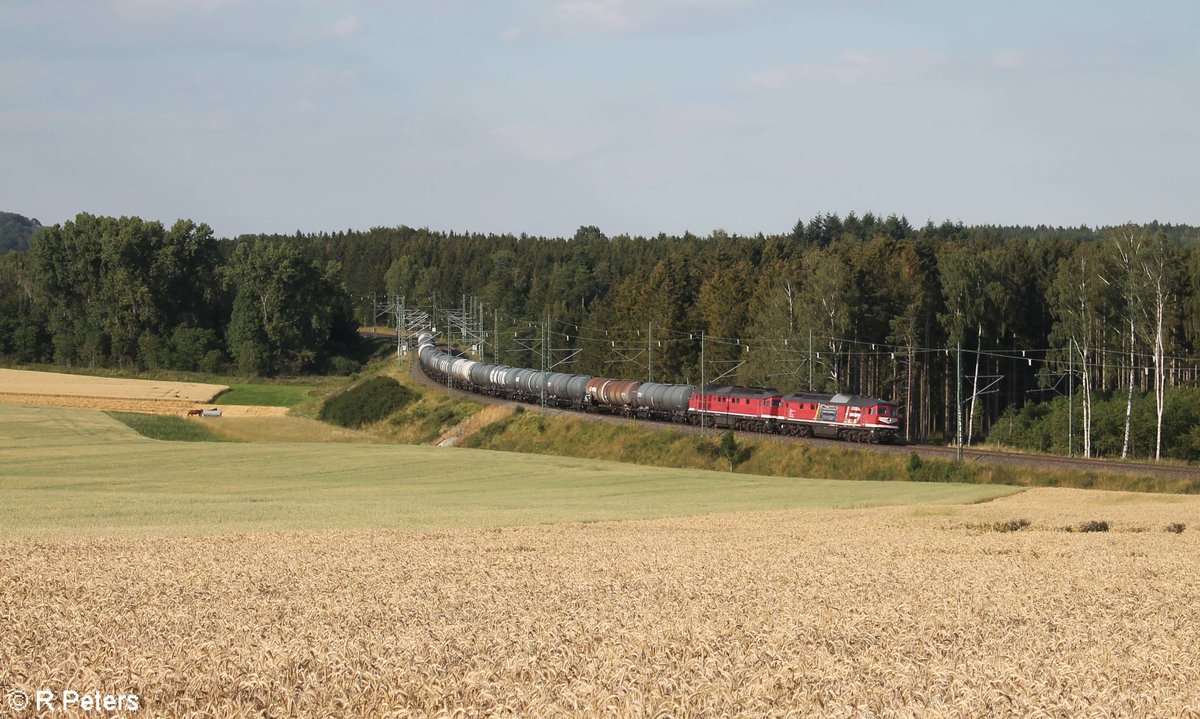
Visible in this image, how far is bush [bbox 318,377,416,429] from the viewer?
107 metres

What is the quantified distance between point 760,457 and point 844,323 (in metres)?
24.1

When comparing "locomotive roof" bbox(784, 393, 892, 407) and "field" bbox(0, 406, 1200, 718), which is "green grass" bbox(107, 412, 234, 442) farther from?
"field" bbox(0, 406, 1200, 718)

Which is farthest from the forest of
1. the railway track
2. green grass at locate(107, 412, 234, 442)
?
green grass at locate(107, 412, 234, 442)

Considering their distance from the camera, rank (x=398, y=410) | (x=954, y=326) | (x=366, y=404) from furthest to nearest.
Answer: (x=366, y=404) < (x=398, y=410) < (x=954, y=326)

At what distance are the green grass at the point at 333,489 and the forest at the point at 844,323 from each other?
16.0 metres

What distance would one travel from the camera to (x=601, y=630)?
43.5 ft

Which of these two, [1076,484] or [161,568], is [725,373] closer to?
[1076,484]

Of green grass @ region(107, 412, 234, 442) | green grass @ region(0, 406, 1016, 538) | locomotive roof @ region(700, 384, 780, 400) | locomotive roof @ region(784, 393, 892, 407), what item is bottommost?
green grass @ region(0, 406, 1016, 538)

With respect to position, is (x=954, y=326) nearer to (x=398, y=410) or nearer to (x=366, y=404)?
(x=398, y=410)

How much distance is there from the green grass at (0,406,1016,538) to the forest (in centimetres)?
1600

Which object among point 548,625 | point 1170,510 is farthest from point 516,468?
point 548,625

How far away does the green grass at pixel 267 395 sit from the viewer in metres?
120

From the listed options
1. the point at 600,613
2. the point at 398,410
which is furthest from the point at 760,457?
the point at 600,613

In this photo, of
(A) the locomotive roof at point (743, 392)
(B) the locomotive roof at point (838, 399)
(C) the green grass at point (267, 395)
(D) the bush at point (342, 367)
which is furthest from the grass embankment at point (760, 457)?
(D) the bush at point (342, 367)
